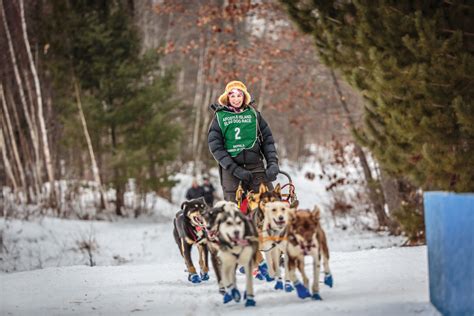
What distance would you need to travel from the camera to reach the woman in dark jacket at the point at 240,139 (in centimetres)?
630

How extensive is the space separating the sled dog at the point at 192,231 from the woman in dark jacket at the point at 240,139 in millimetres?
494

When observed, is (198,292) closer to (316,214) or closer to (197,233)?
(197,233)

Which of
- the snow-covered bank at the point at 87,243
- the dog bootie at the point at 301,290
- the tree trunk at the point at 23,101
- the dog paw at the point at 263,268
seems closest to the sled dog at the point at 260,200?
the dog paw at the point at 263,268

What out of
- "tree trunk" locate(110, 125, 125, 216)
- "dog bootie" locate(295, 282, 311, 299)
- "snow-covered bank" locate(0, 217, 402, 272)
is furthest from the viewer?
"tree trunk" locate(110, 125, 125, 216)

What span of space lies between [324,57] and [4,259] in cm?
773

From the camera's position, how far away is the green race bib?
20.7ft

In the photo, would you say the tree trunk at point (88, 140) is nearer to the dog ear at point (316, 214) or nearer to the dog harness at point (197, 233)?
the dog harness at point (197, 233)

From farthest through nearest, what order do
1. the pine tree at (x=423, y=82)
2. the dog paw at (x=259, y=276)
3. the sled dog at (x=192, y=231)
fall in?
the pine tree at (x=423, y=82) < the dog paw at (x=259, y=276) < the sled dog at (x=192, y=231)

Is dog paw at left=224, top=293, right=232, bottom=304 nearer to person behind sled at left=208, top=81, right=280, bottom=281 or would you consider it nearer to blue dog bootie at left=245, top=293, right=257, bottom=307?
blue dog bootie at left=245, top=293, right=257, bottom=307

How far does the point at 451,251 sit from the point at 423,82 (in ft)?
14.1

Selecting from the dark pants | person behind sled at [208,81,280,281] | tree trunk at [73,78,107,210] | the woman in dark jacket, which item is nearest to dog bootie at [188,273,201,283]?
person behind sled at [208,81,280,281]

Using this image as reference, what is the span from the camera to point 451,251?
13.7 ft

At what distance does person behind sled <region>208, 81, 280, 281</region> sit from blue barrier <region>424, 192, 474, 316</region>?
197cm

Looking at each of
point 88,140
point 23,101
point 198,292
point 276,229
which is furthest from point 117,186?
point 276,229
